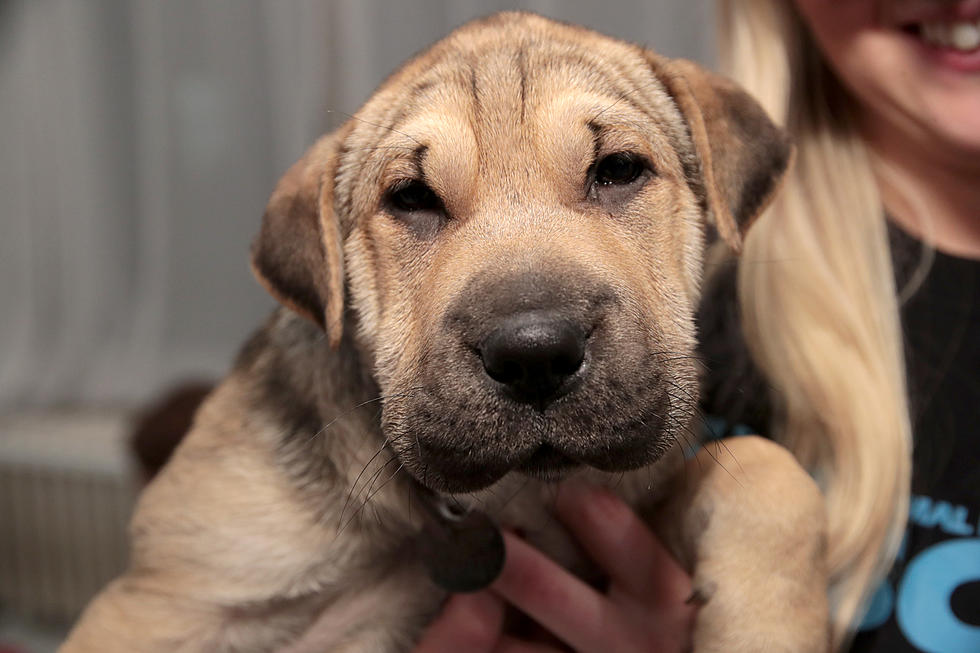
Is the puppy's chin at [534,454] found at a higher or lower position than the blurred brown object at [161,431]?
higher

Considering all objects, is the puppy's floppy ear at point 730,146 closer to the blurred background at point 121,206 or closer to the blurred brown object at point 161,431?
the blurred brown object at point 161,431

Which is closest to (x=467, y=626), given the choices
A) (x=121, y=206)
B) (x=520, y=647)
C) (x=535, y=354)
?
(x=520, y=647)

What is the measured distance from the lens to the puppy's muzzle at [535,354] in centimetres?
154

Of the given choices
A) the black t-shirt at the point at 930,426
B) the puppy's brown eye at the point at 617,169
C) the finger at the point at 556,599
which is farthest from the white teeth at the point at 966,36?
the finger at the point at 556,599

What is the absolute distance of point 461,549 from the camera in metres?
2.01

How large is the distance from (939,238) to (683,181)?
1022 millimetres

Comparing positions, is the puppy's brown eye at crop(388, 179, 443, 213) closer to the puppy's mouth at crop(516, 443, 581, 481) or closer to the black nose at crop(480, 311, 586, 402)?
the black nose at crop(480, 311, 586, 402)

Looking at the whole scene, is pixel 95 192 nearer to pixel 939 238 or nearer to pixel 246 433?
pixel 246 433

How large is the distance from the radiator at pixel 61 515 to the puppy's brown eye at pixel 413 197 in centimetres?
387

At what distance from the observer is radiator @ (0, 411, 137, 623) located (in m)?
5.48

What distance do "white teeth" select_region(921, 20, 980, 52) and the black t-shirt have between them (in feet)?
1.83

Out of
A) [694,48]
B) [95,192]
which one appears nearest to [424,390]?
[694,48]

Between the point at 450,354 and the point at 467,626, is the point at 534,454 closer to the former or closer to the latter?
the point at 450,354

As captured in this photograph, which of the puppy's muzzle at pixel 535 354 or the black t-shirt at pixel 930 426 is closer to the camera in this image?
the puppy's muzzle at pixel 535 354
